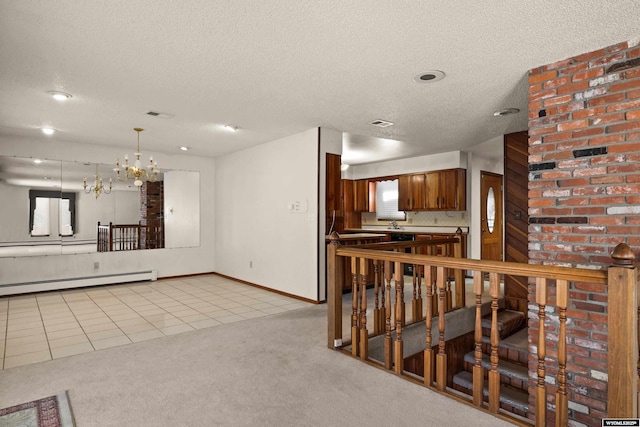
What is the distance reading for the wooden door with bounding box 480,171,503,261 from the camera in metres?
7.37

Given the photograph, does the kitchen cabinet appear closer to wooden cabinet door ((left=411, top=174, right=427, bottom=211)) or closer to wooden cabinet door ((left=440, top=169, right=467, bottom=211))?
wooden cabinet door ((left=411, top=174, right=427, bottom=211))

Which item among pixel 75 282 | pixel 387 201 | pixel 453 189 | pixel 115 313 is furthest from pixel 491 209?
pixel 75 282

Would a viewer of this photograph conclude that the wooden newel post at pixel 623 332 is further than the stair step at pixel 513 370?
No

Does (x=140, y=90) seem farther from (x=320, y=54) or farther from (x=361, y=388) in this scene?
(x=361, y=388)

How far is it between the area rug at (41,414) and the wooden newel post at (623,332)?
2.88 m

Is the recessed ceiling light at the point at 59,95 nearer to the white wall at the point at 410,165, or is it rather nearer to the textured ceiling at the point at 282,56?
the textured ceiling at the point at 282,56

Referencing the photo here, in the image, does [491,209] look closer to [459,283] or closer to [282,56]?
[459,283]

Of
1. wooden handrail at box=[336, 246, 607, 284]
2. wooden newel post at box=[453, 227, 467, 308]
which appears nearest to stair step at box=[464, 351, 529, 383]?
wooden newel post at box=[453, 227, 467, 308]

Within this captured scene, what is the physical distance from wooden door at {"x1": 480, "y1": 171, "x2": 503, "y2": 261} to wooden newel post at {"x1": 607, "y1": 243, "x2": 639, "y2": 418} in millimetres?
5804

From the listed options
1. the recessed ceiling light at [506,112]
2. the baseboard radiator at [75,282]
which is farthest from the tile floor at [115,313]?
the recessed ceiling light at [506,112]

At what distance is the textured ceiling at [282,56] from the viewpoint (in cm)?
223

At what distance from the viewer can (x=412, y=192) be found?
7852 mm

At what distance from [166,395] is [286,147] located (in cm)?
399

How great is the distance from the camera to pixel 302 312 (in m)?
4.57
